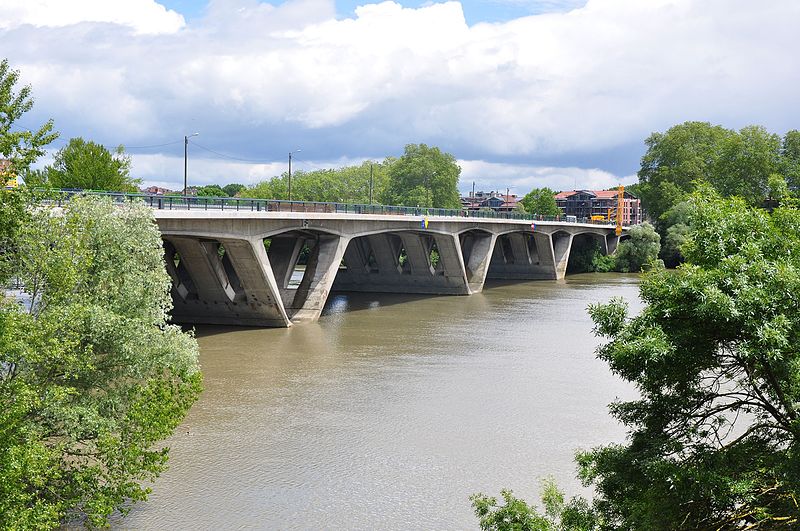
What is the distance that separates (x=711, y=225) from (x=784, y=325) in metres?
2.30

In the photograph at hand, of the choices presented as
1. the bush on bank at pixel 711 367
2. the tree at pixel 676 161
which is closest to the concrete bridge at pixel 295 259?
the bush on bank at pixel 711 367

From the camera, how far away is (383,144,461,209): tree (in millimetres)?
130625

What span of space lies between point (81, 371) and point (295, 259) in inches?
1237

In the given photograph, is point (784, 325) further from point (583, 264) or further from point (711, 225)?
point (583, 264)

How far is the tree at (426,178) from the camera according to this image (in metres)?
131

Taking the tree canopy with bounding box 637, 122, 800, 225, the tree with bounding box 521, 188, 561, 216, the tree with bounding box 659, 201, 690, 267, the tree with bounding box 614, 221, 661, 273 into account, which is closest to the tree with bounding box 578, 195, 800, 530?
the tree with bounding box 614, 221, 661, 273

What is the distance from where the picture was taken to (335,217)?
4497 centimetres

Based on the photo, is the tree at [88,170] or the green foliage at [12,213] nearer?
the green foliage at [12,213]

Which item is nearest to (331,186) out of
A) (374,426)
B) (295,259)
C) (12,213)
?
(295,259)

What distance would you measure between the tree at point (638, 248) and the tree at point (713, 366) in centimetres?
8266

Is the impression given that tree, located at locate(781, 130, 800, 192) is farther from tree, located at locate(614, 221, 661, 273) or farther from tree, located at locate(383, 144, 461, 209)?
tree, located at locate(383, 144, 461, 209)

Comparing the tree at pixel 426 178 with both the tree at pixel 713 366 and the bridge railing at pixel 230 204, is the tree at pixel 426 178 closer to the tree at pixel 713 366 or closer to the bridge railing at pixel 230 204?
the bridge railing at pixel 230 204

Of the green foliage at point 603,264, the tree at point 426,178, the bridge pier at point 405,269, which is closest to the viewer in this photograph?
the bridge pier at point 405,269

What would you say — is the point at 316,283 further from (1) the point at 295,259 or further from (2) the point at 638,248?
(2) the point at 638,248
